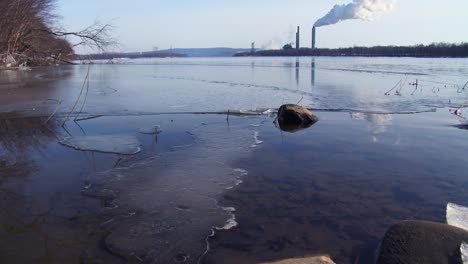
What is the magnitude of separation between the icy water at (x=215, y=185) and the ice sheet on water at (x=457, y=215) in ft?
A: 0.39

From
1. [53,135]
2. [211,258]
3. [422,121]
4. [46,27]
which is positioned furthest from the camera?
[46,27]

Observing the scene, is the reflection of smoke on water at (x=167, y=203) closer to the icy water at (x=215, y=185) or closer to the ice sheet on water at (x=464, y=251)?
the icy water at (x=215, y=185)

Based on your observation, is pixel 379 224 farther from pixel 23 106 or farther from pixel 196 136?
pixel 23 106

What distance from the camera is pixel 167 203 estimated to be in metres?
4.87

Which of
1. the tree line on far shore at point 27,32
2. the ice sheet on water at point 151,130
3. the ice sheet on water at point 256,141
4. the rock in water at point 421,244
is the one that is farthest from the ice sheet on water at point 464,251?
the tree line on far shore at point 27,32

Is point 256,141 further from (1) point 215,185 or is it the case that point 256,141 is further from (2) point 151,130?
(1) point 215,185

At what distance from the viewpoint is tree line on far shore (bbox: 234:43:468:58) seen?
78.6m

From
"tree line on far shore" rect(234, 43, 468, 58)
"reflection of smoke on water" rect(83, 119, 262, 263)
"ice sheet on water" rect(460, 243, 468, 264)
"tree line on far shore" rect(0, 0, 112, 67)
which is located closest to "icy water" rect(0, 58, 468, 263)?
"reflection of smoke on water" rect(83, 119, 262, 263)

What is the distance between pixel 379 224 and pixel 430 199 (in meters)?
1.22

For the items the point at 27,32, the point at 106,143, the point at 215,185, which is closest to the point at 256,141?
the point at 215,185

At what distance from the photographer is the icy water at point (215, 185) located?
12.7 feet

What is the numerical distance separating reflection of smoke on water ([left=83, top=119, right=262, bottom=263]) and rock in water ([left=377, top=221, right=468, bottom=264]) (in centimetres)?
171

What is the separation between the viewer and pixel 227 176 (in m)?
5.91

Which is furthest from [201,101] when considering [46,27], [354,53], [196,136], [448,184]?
[354,53]
